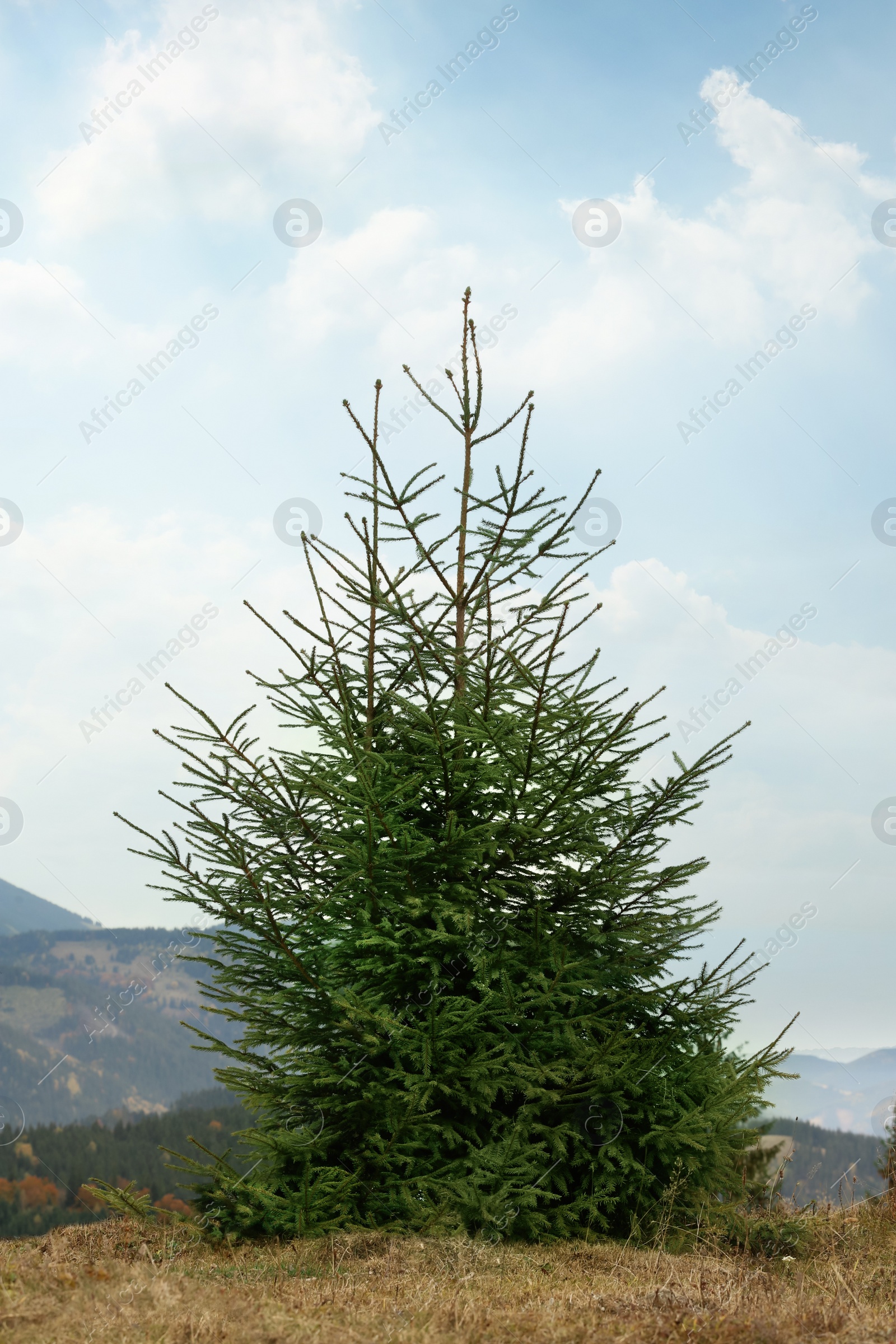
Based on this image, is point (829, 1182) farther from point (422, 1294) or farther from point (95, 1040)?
point (95, 1040)

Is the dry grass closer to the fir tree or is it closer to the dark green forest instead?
the fir tree

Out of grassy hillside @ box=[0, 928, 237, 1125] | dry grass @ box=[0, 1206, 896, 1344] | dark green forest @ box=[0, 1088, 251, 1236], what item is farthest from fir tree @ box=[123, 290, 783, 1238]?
grassy hillside @ box=[0, 928, 237, 1125]

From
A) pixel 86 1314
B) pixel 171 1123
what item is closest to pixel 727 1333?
pixel 86 1314

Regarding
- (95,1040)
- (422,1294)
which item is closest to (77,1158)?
(422,1294)

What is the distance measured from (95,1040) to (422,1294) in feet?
593

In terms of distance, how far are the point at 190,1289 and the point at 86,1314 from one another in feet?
1.90

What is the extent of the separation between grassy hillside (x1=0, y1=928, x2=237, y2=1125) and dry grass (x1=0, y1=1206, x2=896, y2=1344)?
138 meters

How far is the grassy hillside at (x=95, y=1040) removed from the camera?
15112 cm

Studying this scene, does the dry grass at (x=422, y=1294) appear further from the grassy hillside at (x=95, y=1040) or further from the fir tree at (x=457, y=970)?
the grassy hillside at (x=95, y=1040)

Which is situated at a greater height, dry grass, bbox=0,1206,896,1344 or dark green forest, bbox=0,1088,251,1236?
dry grass, bbox=0,1206,896,1344

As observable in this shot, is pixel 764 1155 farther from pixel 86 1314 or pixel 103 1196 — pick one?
pixel 86 1314

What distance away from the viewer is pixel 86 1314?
4371 millimetres

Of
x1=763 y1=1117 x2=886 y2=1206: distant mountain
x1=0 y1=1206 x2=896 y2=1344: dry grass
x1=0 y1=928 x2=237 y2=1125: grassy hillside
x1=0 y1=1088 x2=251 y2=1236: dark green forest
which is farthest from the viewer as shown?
x1=0 y1=928 x2=237 y2=1125: grassy hillside

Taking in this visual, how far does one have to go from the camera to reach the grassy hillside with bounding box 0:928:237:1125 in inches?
5950
